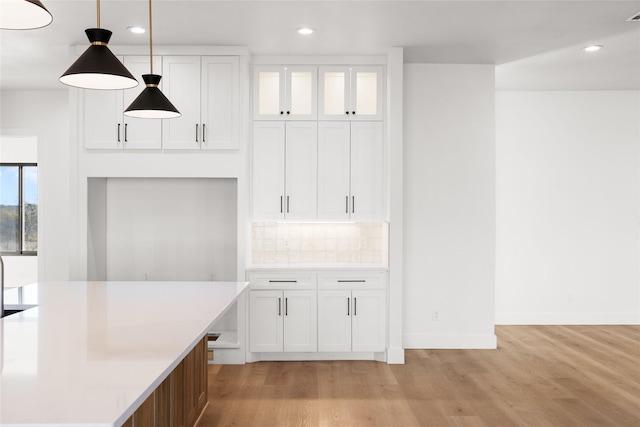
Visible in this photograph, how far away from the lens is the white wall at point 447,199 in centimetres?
527

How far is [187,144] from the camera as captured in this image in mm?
4719

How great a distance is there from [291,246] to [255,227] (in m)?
0.41

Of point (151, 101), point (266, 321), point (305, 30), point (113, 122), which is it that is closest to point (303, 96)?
point (305, 30)

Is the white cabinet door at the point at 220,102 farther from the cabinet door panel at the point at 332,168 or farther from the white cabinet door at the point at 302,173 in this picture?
the cabinet door panel at the point at 332,168

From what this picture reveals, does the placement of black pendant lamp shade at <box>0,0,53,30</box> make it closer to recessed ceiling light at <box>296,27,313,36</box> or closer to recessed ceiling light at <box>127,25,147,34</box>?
recessed ceiling light at <box>127,25,147,34</box>

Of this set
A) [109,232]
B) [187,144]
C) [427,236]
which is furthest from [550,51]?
[109,232]

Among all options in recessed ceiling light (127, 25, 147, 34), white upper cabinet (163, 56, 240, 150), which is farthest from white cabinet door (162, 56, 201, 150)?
recessed ceiling light (127, 25, 147, 34)

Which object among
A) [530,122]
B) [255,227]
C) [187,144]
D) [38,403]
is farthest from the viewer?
[530,122]

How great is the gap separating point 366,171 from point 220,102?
1511 millimetres

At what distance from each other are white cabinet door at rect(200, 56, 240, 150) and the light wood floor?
2.06m

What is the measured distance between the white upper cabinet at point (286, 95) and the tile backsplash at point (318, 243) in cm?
107

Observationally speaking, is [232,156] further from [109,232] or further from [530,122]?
[530,122]

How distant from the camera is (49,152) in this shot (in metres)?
6.22

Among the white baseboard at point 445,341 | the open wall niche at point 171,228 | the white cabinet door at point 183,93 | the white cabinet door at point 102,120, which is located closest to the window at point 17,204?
the open wall niche at point 171,228
